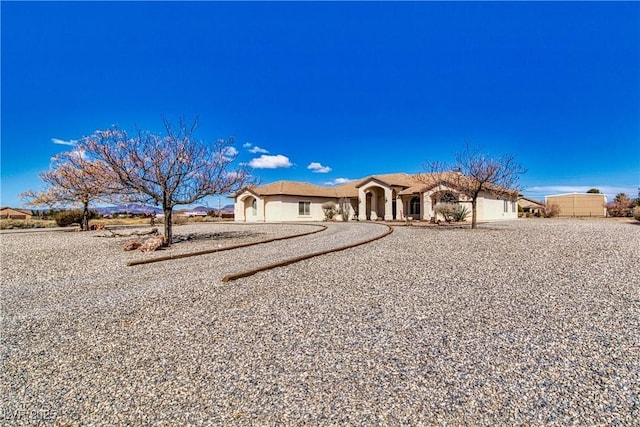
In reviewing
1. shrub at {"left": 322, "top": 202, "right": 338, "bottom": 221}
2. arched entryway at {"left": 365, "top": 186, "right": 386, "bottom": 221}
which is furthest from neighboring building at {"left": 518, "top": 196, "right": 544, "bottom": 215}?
shrub at {"left": 322, "top": 202, "right": 338, "bottom": 221}

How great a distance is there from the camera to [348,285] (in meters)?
6.75

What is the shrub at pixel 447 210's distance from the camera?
77.4 feet

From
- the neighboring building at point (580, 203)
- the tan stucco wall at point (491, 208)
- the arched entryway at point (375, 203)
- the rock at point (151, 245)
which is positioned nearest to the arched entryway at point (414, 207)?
the arched entryway at point (375, 203)

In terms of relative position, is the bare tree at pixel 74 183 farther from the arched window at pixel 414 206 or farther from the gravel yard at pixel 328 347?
the arched window at pixel 414 206

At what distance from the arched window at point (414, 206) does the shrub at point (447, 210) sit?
4.62m

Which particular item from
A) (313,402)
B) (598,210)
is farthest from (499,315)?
(598,210)

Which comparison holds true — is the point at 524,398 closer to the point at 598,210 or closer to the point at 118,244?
the point at 118,244

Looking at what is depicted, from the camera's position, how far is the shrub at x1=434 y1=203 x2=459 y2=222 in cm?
2358

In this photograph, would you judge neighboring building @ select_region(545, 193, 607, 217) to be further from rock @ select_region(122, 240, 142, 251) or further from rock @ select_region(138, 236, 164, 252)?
rock @ select_region(122, 240, 142, 251)

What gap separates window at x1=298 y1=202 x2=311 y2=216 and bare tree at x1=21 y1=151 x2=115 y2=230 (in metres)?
17.2

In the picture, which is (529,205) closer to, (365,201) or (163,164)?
(365,201)

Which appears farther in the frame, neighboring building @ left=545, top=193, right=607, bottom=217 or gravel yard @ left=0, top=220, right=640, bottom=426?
neighboring building @ left=545, top=193, right=607, bottom=217

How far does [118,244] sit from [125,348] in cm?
1117

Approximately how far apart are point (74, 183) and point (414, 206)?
77.9 ft
